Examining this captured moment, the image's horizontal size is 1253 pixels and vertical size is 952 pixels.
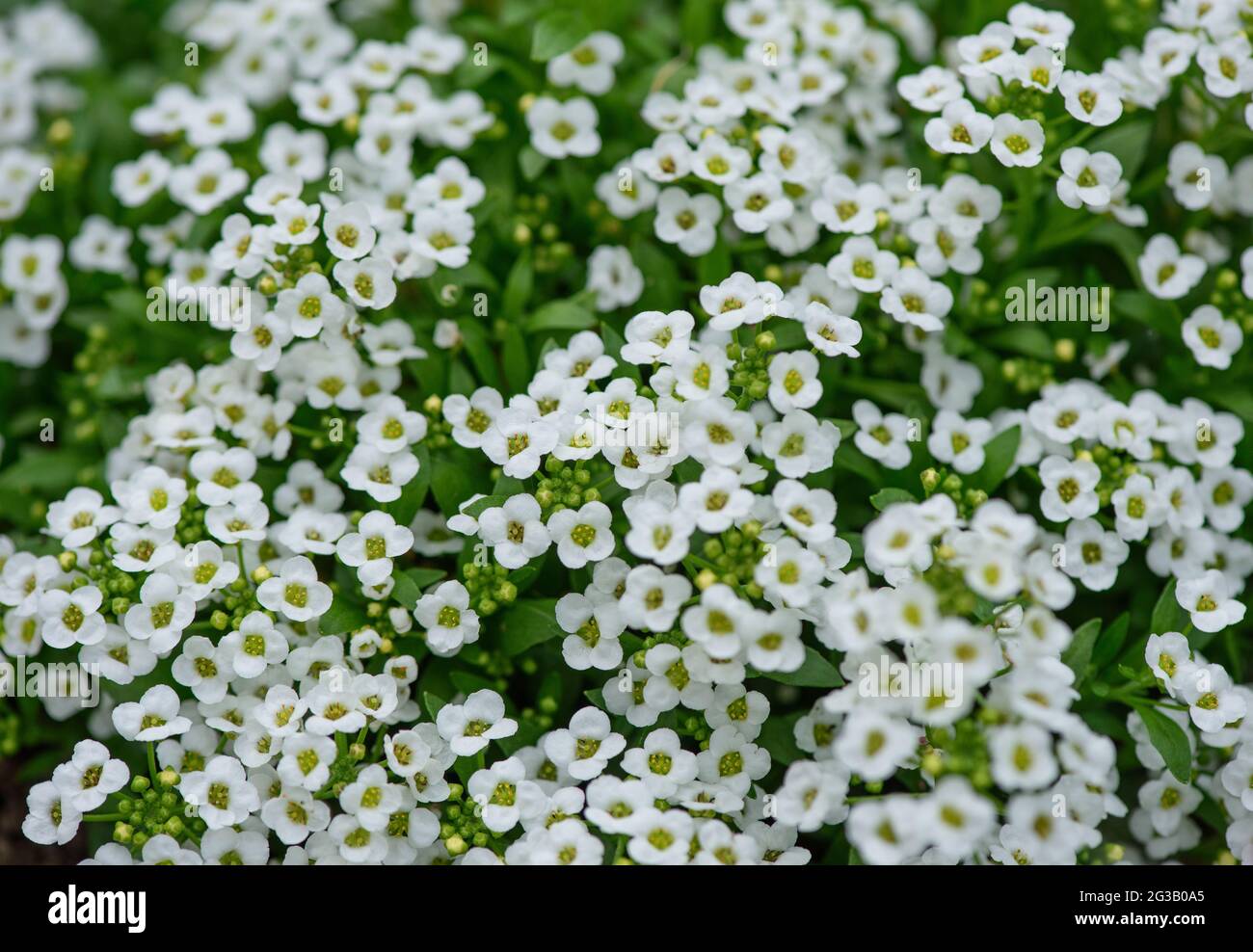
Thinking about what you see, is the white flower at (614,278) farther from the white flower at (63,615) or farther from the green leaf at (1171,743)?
the green leaf at (1171,743)

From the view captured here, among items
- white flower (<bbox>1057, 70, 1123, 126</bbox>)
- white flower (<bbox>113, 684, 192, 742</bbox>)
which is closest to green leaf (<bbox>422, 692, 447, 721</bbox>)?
white flower (<bbox>113, 684, 192, 742</bbox>)

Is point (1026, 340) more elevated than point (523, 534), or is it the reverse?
point (1026, 340)

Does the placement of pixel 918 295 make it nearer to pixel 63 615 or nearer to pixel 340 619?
pixel 340 619

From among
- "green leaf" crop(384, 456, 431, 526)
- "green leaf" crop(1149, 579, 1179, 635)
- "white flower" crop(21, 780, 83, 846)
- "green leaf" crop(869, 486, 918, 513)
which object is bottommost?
"white flower" crop(21, 780, 83, 846)

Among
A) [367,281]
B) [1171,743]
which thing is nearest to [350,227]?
[367,281]

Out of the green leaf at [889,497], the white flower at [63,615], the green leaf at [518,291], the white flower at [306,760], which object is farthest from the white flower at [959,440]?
the white flower at [63,615]

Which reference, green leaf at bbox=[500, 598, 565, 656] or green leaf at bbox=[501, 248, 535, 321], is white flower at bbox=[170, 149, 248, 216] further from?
green leaf at bbox=[500, 598, 565, 656]
